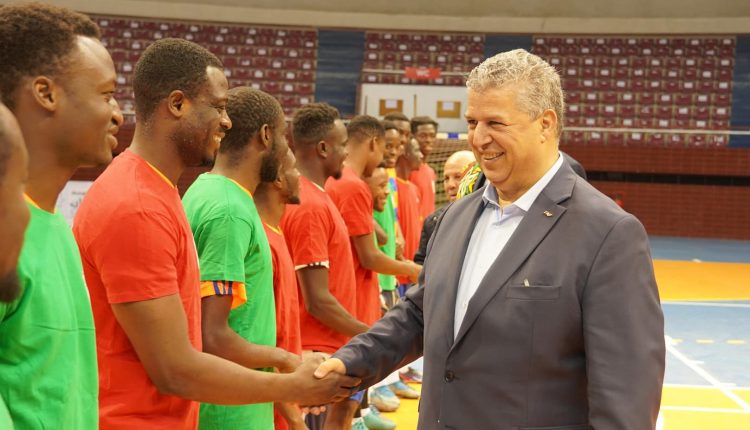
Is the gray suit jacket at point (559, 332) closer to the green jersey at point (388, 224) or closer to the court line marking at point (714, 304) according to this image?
the green jersey at point (388, 224)

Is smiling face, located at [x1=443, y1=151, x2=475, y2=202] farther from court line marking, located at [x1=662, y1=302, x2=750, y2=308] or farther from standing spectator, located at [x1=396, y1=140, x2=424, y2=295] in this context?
court line marking, located at [x1=662, y1=302, x2=750, y2=308]

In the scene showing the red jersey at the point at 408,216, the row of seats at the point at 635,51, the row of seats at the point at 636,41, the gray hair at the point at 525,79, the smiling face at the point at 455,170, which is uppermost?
the row of seats at the point at 636,41

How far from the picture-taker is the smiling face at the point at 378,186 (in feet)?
19.9

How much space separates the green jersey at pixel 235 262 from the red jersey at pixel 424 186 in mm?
5939

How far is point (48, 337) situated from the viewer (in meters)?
1.80

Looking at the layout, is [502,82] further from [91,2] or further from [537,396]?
[91,2]

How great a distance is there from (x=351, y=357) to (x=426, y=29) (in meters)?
19.6

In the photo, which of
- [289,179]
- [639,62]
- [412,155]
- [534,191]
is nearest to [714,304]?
[412,155]

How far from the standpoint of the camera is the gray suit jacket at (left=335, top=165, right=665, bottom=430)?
216cm

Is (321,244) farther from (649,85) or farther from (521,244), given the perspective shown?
(649,85)

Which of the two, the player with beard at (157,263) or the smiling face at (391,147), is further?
the smiling face at (391,147)

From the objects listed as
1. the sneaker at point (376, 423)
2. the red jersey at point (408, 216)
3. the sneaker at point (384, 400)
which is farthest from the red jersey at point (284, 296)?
the red jersey at point (408, 216)

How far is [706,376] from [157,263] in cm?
653

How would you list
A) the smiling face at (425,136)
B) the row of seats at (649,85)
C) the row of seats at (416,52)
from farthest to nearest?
the row of seats at (416,52)
the row of seats at (649,85)
the smiling face at (425,136)
